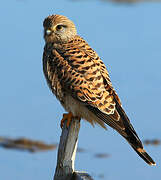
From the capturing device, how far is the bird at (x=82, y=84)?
17.5 feet

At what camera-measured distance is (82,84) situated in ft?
17.9

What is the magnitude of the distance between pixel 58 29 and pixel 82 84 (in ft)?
2.48

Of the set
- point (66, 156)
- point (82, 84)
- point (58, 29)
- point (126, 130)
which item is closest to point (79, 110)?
point (82, 84)

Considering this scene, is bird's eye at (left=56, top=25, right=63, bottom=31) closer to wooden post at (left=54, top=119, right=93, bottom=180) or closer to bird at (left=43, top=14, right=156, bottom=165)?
bird at (left=43, top=14, right=156, bottom=165)

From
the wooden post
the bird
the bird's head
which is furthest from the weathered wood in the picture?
the bird's head

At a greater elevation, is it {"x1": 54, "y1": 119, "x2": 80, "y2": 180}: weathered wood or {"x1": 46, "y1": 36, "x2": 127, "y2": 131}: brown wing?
{"x1": 46, "y1": 36, "x2": 127, "y2": 131}: brown wing

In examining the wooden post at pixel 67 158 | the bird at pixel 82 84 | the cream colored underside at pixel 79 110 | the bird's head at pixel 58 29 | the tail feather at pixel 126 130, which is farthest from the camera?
the bird's head at pixel 58 29

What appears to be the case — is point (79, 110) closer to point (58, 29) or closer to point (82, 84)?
point (82, 84)

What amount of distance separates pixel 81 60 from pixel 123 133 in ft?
2.56

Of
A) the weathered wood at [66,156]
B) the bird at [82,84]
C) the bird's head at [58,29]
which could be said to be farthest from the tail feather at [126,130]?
the bird's head at [58,29]

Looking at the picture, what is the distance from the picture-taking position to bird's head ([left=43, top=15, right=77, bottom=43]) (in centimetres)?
592

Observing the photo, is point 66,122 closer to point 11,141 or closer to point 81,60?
point 81,60

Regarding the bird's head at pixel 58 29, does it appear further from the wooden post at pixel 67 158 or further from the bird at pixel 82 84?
the wooden post at pixel 67 158

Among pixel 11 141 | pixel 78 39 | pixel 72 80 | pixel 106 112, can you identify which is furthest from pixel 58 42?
pixel 11 141
